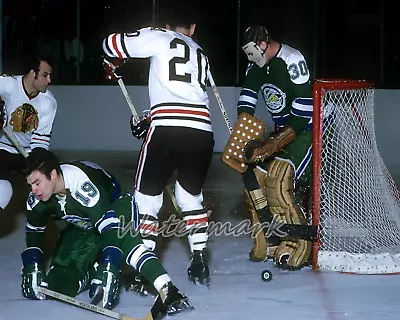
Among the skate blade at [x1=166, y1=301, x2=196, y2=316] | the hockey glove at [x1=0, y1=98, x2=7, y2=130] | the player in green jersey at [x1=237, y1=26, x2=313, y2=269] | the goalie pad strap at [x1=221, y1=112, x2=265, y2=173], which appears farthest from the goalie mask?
the skate blade at [x1=166, y1=301, x2=196, y2=316]

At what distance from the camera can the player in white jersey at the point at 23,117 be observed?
15.7ft

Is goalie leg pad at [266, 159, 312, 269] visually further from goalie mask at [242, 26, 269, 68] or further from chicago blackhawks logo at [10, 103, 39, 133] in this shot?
chicago blackhawks logo at [10, 103, 39, 133]

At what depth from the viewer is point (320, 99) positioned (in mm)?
4293

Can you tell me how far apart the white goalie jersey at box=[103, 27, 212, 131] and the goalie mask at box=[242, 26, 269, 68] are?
464mm

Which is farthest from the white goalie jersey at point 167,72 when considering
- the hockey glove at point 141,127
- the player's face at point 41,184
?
the player's face at point 41,184

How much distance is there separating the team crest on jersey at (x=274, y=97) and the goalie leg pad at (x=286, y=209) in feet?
0.88

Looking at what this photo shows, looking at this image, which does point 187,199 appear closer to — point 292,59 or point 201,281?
point 201,281

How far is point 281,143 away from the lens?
4.34m

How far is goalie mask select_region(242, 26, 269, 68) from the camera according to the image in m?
4.32

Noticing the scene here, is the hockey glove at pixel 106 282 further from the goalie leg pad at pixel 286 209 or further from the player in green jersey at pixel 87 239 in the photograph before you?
the goalie leg pad at pixel 286 209

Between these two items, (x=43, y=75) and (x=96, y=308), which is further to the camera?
(x=43, y=75)

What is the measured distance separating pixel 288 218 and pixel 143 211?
0.84 metres

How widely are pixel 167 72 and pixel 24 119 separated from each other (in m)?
1.22

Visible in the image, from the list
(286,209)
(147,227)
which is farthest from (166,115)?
(286,209)
